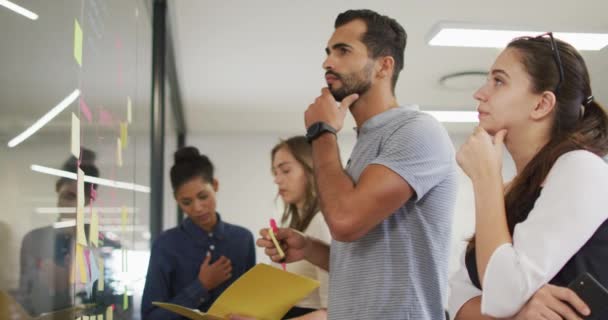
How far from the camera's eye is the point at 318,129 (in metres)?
1.48

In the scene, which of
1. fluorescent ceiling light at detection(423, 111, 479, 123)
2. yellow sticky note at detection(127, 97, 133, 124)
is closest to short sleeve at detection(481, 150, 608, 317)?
yellow sticky note at detection(127, 97, 133, 124)

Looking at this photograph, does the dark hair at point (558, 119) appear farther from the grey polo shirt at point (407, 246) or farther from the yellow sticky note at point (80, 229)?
the yellow sticky note at point (80, 229)

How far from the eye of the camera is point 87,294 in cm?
126

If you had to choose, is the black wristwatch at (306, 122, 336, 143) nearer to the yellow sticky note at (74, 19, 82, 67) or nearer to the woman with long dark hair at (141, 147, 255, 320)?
the yellow sticky note at (74, 19, 82, 67)

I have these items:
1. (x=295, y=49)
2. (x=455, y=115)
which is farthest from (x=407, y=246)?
(x=455, y=115)

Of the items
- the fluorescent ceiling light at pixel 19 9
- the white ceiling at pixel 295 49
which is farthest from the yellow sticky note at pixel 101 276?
the white ceiling at pixel 295 49

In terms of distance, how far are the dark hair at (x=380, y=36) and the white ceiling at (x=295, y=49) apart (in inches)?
86.3

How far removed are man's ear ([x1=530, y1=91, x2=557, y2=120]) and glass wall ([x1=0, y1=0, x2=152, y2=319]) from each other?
0.85 meters

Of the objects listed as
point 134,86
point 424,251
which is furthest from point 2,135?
point 134,86

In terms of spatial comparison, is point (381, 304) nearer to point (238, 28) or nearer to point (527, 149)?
point (527, 149)

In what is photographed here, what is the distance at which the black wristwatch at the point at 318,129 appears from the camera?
1478 mm

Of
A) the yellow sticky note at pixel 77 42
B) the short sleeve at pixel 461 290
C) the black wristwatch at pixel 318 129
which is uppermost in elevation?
the yellow sticky note at pixel 77 42

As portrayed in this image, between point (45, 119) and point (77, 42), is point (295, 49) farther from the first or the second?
point (45, 119)

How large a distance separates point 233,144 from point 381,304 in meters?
6.81
